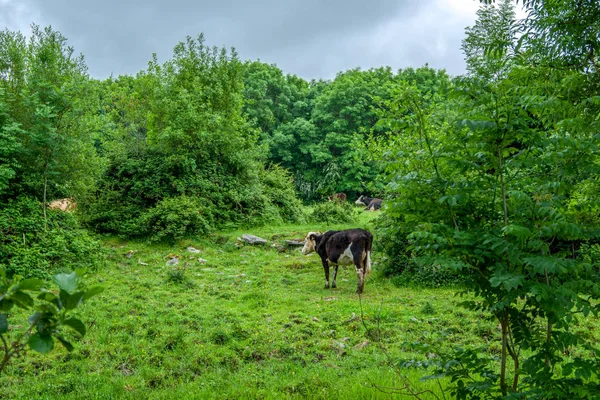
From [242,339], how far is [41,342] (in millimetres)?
5497

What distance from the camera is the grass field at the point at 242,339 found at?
16.2 feet

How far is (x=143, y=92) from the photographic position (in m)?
23.0

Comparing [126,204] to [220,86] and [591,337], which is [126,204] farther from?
[591,337]

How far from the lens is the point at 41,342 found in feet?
4.71

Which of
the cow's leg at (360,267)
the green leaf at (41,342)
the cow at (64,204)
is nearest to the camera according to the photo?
the green leaf at (41,342)

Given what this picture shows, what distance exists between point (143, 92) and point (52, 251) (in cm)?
1421

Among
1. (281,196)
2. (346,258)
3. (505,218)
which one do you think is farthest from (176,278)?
(281,196)

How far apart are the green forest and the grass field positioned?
1.6 inches

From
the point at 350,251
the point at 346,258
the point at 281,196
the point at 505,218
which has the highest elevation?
the point at 281,196

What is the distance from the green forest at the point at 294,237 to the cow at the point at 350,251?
1.95 ft

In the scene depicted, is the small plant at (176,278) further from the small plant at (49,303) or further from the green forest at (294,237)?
the small plant at (49,303)

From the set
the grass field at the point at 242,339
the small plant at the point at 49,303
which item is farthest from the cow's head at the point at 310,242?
the small plant at the point at 49,303

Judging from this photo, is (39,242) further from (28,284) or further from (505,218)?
(505,218)

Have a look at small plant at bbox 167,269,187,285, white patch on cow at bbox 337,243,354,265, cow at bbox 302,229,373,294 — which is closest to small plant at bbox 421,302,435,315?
cow at bbox 302,229,373,294
